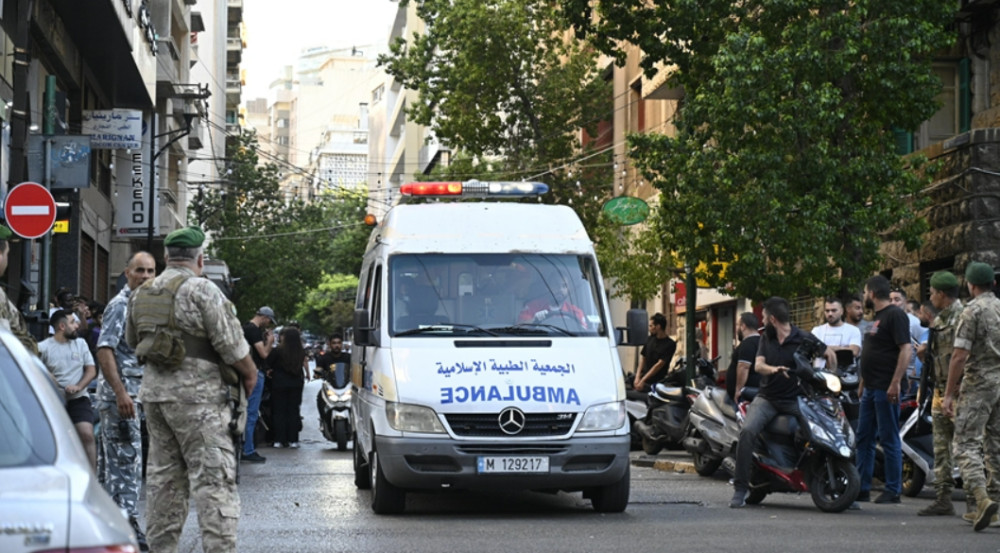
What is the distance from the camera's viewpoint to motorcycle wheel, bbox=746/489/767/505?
1353 centimetres

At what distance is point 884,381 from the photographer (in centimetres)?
1323

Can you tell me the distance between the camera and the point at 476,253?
1320 cm

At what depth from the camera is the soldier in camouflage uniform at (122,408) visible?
9992 millimetres

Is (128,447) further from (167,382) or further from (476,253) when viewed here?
(476,253)

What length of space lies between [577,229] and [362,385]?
2.21 m

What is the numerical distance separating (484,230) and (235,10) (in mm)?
84404

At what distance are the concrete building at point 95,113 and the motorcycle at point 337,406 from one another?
3943 millimetres

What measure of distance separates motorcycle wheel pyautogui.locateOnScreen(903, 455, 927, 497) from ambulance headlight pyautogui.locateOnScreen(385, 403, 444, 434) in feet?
15.4

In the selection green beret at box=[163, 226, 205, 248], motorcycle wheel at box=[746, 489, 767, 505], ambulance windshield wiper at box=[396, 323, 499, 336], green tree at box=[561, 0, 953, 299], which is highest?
green tree at box=[561, 0, 953, 299]

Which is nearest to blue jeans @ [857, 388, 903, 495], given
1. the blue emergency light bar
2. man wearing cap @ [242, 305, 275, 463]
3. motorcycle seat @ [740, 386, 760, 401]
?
motorcycle seat @ [740, 386, 760, 401]

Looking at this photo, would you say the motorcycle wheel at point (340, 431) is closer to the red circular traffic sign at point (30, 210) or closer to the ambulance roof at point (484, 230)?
the red circular traffic sign at point (30, 210)

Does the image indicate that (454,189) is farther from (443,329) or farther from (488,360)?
(488,360)

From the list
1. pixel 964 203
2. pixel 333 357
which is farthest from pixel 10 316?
pixel 333 357

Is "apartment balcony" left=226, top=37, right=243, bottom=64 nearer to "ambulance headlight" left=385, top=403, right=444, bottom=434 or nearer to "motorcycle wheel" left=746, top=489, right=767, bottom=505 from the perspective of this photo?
"motorcycle wheel" left=746, top=489, right=767, bottom=505
